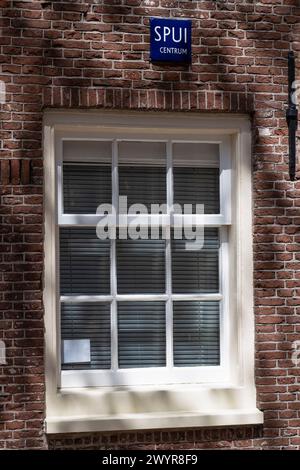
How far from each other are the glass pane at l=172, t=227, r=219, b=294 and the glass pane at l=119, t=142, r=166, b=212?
376 millimetres

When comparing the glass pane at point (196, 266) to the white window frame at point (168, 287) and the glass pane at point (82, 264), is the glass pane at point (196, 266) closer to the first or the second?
the white window frame at point (168, 287)

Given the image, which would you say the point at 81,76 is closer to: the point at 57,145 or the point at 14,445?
the point at 57,145

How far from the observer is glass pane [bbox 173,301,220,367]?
628cm

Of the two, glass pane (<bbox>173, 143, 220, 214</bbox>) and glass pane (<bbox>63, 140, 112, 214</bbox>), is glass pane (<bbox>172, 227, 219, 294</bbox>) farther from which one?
glass pane (<bbox>63, 140, 112, 214</bbox>)

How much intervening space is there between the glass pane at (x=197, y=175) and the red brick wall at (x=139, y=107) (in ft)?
1.01

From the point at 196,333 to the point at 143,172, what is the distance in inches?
49.2

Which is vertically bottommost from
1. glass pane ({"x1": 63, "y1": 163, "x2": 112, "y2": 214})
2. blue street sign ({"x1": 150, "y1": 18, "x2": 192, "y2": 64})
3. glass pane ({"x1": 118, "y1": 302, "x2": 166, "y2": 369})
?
glass pane ({"x1": 118, "y1": 302, "x2": 166, "y2": 369})

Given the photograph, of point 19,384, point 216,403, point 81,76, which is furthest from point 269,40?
point 19,384

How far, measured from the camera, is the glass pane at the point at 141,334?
20.4ft

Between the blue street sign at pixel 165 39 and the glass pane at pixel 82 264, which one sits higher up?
the blue street sign at pixel 165 39

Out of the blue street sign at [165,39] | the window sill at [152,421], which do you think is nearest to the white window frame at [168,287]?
the window sill at [152,421]

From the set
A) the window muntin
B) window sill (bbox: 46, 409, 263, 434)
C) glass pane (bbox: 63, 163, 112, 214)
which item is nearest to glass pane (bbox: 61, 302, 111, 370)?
the window muntin

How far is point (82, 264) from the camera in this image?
20.2ft

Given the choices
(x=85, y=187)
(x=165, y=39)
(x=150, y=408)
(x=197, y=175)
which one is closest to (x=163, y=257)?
(x=197, y=175)
